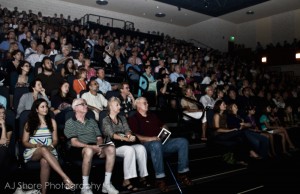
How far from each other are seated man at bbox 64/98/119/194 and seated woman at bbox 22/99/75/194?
17 cm

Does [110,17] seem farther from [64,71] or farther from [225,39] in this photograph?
[64,71]

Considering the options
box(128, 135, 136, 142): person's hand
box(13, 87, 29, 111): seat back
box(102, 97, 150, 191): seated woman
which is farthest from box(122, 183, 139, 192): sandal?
box(13, 87, 29, 111): seat back

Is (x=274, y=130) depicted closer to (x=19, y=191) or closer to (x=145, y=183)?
(x=145, y=183)

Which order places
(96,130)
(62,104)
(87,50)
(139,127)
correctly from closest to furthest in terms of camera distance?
(96,130), (139,127), (62,104), (87,50)

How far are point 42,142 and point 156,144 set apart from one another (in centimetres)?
130

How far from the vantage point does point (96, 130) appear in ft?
9.91

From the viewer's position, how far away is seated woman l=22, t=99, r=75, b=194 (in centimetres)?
243

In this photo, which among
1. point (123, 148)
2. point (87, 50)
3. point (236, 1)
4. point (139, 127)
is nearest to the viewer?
point (123, 148)

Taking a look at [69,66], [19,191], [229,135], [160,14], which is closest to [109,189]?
[19,191]

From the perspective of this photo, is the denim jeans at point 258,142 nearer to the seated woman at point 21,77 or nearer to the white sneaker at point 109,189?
the white sneaker at point 109,189

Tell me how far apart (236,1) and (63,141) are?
9898 millimetres

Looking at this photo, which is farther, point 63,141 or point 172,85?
point 172,85

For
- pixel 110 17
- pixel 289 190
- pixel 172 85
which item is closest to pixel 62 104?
pixel 172 85

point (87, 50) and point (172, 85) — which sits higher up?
point (87, 50)
